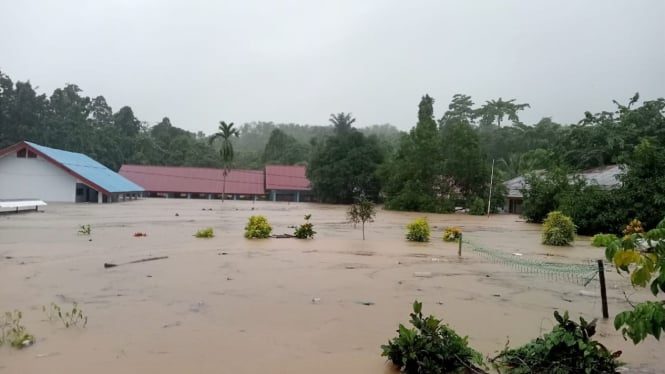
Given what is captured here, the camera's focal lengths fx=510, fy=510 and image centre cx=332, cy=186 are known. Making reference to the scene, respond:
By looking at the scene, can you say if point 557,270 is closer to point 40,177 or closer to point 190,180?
point 40,177

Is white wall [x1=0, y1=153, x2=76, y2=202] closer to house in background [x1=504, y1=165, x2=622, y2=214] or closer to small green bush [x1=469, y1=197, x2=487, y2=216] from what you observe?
small green bush [x1=469, y1=197, x2=487, y2=216]

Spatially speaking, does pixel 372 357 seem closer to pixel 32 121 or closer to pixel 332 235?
pixel 332 235

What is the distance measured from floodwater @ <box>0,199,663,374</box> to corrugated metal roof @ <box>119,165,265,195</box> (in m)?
38.6

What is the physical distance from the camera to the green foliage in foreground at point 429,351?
14.7 feet

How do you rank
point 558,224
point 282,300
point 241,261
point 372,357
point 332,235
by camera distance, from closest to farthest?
point 372,357
point 282,300
point 241,261
point 558,224
point 332,235

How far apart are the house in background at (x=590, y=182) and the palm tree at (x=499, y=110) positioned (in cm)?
3283

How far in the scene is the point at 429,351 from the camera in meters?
4.52

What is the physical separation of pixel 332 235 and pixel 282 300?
10.2 meters

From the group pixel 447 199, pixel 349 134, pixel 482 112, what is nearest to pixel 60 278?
pixel 447 199

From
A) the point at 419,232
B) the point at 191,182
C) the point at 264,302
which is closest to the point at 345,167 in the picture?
the point at 191,182

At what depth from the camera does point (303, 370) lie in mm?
4754

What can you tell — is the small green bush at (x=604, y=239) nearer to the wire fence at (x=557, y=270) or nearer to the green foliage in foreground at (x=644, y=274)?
the green foliage in foreground at (x=644, y=274)

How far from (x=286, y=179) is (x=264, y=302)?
151 ft

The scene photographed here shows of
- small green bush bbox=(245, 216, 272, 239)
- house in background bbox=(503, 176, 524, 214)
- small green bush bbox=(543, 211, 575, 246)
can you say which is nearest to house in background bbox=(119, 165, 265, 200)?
house in background bbox=(503, 176, 524, 214)
